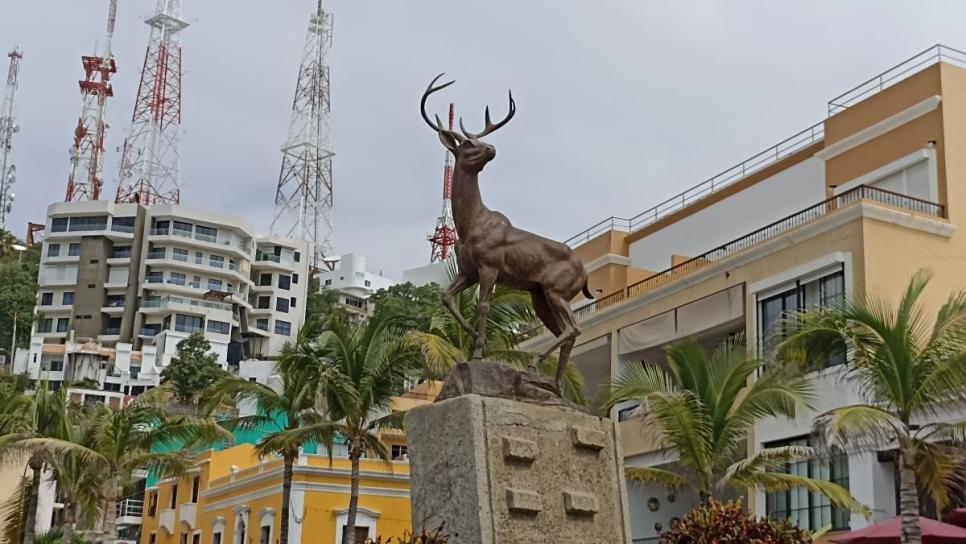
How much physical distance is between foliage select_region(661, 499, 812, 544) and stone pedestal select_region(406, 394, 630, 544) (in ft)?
2.81

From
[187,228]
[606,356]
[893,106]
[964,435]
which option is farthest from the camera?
[187,228]

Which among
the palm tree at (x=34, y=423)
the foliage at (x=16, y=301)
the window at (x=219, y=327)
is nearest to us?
the palm tree at (x=34, y=423)

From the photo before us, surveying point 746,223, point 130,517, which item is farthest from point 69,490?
point 130,517

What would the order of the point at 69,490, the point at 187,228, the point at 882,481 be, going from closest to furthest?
the point at 882,481 → the point at 69,490 → the point at 187,228

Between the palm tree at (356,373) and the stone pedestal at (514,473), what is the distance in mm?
12997

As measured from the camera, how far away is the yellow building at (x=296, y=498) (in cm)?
3478

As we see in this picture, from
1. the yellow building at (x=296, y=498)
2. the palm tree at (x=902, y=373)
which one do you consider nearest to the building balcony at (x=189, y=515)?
the yellow building at (x=296, y=498)

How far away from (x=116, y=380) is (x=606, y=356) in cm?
6110

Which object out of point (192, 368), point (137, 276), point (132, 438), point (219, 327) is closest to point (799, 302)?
point (132, 438)

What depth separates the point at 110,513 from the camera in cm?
2502

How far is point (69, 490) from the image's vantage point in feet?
84.6

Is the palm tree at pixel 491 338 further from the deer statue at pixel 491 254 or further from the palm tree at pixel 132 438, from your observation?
the deer statue at pixel 491 254

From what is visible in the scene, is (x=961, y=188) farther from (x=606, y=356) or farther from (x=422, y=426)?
(x=422, y=426)

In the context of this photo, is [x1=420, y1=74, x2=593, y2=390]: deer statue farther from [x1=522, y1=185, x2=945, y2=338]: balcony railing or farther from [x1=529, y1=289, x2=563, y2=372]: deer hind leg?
[x1=522, y1=185, x2=945, y2=338]: balcony railing
